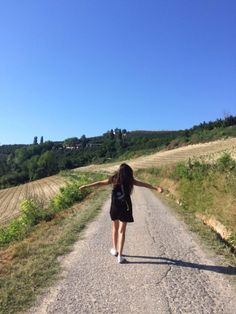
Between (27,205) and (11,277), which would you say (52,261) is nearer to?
(11,277)

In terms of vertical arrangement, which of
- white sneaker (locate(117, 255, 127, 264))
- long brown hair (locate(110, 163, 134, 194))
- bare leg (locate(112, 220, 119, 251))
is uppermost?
long brown hair (locate(110, 163, 134, 194))

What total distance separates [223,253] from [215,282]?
227 centimetres

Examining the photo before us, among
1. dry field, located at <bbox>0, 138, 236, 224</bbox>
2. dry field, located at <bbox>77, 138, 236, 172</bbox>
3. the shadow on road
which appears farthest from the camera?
dry field, located at <bbox>77, 138, 236, 172</bbox>

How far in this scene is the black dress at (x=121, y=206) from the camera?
869 centimetres

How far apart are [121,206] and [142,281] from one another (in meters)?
1.88

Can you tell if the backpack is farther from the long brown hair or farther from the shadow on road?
the shadow on road

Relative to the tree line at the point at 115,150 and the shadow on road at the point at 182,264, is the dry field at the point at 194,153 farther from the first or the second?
the shadow on road at the point at 182,264

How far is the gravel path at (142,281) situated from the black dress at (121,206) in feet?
2.60

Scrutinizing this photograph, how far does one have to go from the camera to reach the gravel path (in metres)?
6.02

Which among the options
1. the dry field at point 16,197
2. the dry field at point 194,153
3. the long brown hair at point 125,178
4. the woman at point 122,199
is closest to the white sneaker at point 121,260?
the woman at point 122,199

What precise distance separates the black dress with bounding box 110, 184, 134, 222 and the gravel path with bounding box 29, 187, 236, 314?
0.79 metres

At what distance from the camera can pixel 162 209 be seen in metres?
18.6

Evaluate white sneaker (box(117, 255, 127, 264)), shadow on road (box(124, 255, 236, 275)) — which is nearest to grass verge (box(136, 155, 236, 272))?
shadow on road (box(124, 255, 236, 275))

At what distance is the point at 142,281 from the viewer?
716 centimetres
